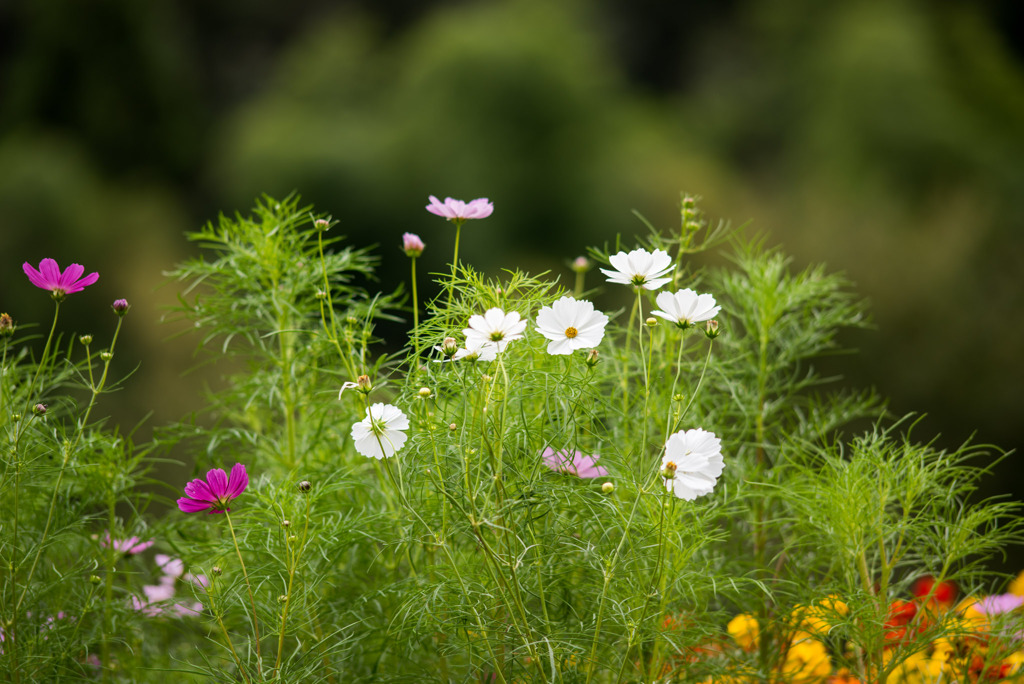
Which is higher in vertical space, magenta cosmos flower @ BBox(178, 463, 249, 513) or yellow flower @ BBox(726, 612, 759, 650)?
magenta cosmos flower @ BBox(178, 463, 249, 513)

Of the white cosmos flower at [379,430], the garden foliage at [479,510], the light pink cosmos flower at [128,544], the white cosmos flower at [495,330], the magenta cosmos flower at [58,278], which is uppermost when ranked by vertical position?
the white cosmos flower at [495,330]

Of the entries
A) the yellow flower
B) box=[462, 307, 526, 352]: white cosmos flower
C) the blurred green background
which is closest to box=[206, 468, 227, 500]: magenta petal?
box=[462, 307, 526, 352]: white cosmos flower

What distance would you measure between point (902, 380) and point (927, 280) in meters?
0.60

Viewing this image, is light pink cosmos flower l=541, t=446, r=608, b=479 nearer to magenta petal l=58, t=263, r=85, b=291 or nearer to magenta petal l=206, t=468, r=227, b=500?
magenta petal l=206, t=468, r=227, b=500

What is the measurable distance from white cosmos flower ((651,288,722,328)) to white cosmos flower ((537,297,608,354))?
0.16 feet

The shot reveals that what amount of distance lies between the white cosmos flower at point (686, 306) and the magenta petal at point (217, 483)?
1.19 ft

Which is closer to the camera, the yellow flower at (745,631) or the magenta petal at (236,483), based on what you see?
the magenta petal at (236,483)

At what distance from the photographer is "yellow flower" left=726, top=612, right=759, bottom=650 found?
891 millimetres

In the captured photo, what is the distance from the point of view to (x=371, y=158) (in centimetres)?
991

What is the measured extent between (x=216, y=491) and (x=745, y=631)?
2.03 feet

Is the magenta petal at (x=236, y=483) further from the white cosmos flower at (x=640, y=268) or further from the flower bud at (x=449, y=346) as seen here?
the white cosmos flower at (x=640, y=268)

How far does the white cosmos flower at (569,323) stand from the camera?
60cm

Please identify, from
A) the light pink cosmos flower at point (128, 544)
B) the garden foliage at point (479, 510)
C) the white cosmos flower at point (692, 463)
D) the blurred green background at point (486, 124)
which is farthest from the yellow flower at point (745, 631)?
the blurred green background at point (486, 124)

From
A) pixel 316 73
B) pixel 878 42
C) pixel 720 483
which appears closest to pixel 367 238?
pixel 316 73
